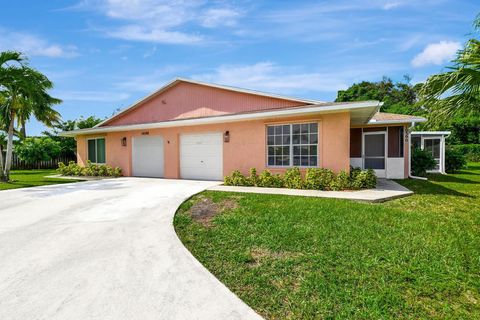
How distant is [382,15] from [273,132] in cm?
581

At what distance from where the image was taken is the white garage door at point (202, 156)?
12.7 meters

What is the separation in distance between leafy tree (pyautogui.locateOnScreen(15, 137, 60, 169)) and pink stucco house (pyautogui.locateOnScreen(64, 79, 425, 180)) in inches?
296

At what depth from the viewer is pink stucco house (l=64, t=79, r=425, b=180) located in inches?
396

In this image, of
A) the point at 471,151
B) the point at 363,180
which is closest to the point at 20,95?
the point at 363,180

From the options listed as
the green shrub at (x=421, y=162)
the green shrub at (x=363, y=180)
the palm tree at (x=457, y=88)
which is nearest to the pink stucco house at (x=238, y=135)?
the green shrub at (x=363, y=180)

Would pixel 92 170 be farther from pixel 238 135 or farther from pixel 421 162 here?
pixel 421 162

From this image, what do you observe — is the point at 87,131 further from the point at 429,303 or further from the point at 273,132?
the point at 429,303

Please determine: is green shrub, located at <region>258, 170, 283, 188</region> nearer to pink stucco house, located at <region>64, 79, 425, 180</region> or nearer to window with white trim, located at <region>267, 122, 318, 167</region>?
pink stucco house, located at <region>64, 79, 425, 180</region>

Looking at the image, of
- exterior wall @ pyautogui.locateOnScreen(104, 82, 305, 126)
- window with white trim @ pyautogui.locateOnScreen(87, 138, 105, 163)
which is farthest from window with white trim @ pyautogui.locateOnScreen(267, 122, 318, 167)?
window with white trim @ pyautogui.locateOnScreen(87, 138, 105, 163)

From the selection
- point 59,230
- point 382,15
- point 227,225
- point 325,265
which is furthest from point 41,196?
point 382,15

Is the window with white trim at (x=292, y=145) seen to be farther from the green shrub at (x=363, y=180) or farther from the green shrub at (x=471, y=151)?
the green shrub at (x=471, y=151)

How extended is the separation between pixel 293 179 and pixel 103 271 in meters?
7.57

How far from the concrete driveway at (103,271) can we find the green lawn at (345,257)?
1.14ft

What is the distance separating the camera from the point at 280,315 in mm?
2650
